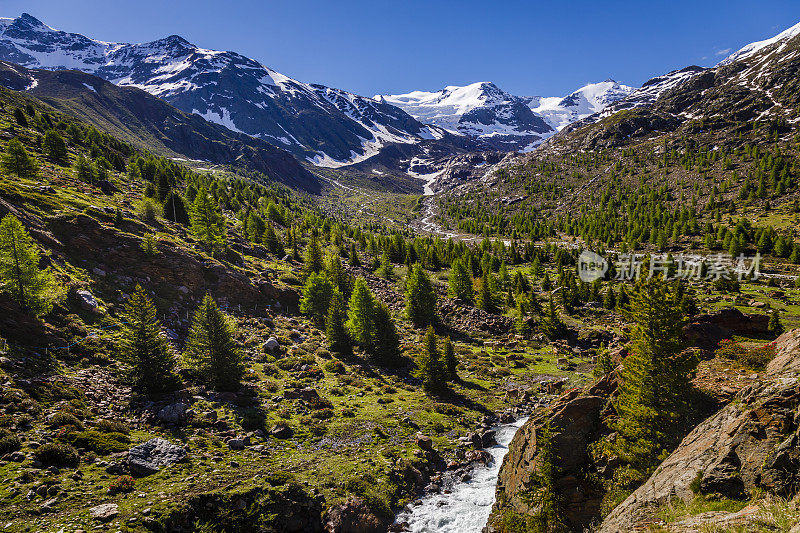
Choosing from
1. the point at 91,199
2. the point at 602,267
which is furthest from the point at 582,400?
the point at 602,267

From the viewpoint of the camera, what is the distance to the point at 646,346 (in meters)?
19.7

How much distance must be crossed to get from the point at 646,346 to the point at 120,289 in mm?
54043

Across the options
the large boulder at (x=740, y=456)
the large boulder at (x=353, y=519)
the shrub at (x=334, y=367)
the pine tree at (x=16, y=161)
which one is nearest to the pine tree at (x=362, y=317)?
the shrub at (x=334, y=367)

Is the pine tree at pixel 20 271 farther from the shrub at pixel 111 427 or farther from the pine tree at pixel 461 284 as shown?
the pine tree at pixel 461 284

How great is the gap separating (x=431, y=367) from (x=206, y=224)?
52668 millimetres

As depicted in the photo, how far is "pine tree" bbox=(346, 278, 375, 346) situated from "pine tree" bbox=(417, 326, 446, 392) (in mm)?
11404

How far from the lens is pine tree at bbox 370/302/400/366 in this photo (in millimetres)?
48656

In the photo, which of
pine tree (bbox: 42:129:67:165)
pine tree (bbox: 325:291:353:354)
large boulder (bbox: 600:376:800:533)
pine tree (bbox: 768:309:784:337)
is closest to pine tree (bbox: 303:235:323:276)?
pine tree (bbox: 325:291:353:354)

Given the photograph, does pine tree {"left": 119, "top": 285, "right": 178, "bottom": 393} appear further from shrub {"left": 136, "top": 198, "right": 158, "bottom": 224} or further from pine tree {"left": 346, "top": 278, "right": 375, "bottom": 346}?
shrub {"left": 136, "top": 198, "right": 158, "bottom": 224}

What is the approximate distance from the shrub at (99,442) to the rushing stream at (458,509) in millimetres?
19162

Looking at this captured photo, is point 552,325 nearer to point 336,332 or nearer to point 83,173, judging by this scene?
point 336,332

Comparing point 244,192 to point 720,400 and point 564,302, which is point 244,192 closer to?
point 564,302

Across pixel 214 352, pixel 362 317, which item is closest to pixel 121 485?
pixel 214 352

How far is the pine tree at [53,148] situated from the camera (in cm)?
8231
